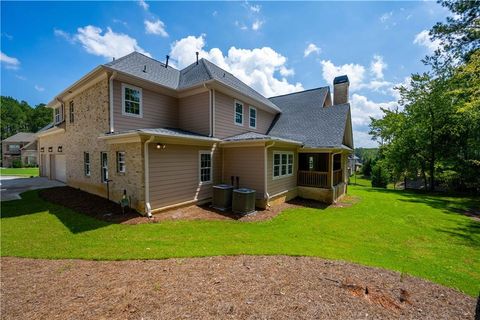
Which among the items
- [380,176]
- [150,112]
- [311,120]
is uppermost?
[311,120]

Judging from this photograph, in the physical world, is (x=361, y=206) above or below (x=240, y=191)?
below

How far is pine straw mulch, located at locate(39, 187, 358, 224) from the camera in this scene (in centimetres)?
769

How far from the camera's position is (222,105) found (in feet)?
37.9

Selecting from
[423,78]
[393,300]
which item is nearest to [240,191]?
[393,300]

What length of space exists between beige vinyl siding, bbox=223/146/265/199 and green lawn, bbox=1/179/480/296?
199 cm

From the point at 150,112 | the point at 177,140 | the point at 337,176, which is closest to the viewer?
the point at 177,140

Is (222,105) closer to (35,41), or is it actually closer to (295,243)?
(295,243)

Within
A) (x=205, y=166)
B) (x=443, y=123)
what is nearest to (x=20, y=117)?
(x=205, y=166)

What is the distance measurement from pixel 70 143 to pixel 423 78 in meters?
30.7

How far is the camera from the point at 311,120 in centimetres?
1478

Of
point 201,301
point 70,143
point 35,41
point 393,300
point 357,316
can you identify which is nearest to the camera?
point 357,316

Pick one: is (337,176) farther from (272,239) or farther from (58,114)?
(58,114)

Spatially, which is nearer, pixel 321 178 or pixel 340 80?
pixel 321 178

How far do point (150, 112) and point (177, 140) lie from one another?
11.6 feet
